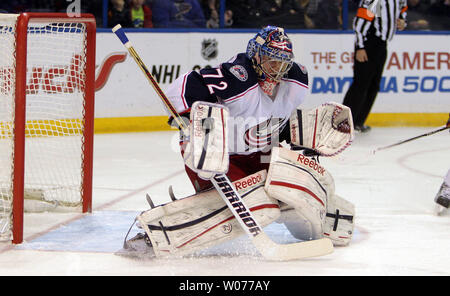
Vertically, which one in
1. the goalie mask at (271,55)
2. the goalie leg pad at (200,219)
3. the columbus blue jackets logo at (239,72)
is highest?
the goalie mask at (271,55)

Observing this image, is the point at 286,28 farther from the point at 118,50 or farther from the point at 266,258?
the point at 266,258

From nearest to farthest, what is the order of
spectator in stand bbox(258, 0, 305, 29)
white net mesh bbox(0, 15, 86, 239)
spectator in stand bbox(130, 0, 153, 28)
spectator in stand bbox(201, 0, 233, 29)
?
1. white net mesh bbox(0, 15, 86, 239)
2. spectator in stand bbox(130, 0, 153, 28)
3. spectator in stand bbox(201, 0, 233, 29)
4. spectator in stand bbox(258, 0, 305, 29)

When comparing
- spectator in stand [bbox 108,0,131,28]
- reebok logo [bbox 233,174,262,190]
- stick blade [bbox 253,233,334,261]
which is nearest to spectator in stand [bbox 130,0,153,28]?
spectator in stand [bbox 108,0,131,28]

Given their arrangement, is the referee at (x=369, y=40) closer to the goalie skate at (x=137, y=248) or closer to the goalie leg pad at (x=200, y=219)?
the goalie leg pad at (x=200, y=219)

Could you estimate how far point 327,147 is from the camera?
9.52ft

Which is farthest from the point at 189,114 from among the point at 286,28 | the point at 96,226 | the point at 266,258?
the point at 286,28

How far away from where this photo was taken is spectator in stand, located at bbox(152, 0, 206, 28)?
6.06m

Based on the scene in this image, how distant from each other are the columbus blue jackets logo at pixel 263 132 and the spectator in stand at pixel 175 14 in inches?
131

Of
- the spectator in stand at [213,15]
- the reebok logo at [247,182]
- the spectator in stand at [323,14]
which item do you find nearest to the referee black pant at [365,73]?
the spectator in stand at [323,14]

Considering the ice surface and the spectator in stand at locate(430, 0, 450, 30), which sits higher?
the spectator in stand at locate(430, 0, 450, 30)

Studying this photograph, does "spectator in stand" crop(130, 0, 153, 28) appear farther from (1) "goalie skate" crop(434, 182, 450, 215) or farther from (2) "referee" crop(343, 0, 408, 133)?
(1) "goalie skate" crop(434, 182, 450, 215)

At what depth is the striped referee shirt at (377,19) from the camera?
585 cm

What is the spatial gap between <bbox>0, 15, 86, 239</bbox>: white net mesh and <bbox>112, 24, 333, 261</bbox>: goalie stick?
0.77 meters

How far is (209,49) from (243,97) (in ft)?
11.2
